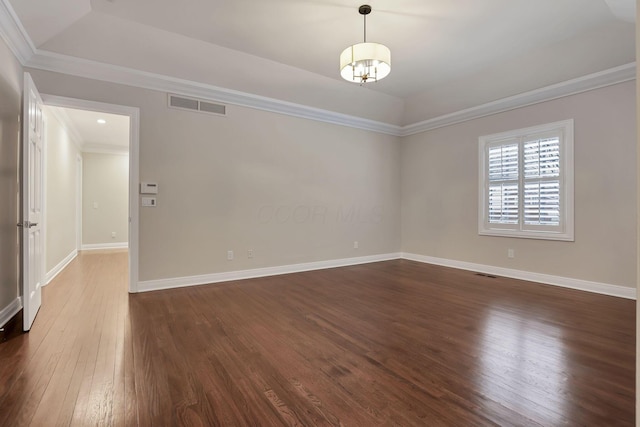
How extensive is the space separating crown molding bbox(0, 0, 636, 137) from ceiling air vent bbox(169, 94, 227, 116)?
70 millimetres

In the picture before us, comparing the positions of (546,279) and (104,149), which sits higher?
(104,149)

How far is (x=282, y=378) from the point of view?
75.9 inches

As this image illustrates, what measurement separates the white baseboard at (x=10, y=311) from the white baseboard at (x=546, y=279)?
19.6 feet

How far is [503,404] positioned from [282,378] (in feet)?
4.16

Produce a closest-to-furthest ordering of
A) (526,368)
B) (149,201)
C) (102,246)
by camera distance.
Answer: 1. (526,368)
2. (149,201)
3. (102,246)

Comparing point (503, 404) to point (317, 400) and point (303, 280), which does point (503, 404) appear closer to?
point (317, 400)

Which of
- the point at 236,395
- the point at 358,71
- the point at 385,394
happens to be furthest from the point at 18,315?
the point at 358,71

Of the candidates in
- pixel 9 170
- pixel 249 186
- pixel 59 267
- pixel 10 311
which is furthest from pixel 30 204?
pixel 59 267

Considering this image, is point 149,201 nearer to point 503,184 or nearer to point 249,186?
point 249,186

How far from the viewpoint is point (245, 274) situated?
4691 mm

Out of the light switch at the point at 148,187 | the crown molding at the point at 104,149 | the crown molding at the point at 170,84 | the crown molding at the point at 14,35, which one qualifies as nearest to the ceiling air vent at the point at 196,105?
the crown molding at the point at 170,84

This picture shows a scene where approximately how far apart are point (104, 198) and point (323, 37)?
7625 mm

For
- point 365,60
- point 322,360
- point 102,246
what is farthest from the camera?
point 102,246

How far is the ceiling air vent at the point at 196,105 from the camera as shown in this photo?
13.6 ft
